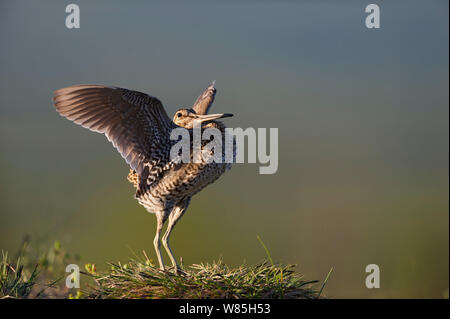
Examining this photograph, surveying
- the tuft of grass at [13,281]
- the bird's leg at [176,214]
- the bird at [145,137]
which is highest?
the bird at [145,137]

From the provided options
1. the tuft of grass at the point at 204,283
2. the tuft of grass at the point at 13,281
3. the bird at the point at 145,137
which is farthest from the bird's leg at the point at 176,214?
the tuft of grass at the point at 13,281

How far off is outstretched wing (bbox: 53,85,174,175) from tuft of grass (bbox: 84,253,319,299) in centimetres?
114

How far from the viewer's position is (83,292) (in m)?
4.43

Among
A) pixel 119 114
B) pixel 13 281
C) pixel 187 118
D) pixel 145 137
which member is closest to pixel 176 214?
pixel 145 137

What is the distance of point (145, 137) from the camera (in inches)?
197

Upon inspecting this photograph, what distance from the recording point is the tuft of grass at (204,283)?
13.5ft

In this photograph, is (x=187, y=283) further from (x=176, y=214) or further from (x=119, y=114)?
(x=119, y=114)

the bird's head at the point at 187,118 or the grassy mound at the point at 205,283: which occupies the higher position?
the bird's head at the point at 187,118

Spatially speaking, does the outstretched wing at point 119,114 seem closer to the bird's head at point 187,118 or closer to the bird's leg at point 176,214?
the bird's head at point 187,118

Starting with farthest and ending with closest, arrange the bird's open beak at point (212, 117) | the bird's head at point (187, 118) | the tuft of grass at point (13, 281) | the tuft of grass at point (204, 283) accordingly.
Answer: the bird's head at point (187, 118) < the bird's open beak at point (212, 117) < the tuft of grass at point (13, 281) < the tuft of grass at point (204, 283)

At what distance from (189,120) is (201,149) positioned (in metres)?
0.37

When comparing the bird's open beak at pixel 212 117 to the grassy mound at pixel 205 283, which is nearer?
the grassy mound at pixel 205 283

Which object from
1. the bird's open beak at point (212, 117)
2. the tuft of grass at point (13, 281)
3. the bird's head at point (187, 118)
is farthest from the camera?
the bird's head at point (187, 118)
